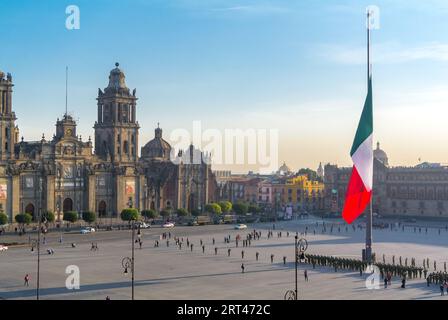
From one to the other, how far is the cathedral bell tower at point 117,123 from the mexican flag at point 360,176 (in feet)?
205

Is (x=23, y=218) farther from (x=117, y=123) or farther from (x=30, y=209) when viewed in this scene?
(x=117, y=123)

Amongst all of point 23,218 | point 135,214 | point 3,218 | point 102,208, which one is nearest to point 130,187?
point 102,208

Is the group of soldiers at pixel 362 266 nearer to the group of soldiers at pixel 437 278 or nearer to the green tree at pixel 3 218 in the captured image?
the group of soldiers at pixel 437 278

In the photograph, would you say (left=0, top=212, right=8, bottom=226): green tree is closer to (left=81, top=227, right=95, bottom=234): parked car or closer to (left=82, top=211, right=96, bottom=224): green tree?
(left=81, top=227, right=95, bottom=234): parked car

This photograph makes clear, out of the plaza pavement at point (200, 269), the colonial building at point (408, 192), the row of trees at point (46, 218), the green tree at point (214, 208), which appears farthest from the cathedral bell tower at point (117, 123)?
the colonial building at point (408, 192)

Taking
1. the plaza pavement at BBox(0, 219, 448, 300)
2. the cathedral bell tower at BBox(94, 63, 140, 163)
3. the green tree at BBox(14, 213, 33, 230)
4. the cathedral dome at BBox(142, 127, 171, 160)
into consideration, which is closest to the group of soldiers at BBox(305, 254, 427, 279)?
the plaza pavement at BBox(0, 219, 448, 300)

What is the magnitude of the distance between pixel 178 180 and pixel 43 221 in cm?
3226

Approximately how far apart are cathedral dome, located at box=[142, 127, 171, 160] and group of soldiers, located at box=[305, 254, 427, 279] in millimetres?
79861

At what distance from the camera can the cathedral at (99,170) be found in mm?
91562

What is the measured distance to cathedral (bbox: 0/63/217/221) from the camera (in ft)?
300

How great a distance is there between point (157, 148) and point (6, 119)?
4443 centimetres

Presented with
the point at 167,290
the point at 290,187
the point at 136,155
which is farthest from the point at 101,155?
the point at 167,290

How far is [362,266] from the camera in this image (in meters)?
A: 50.0
